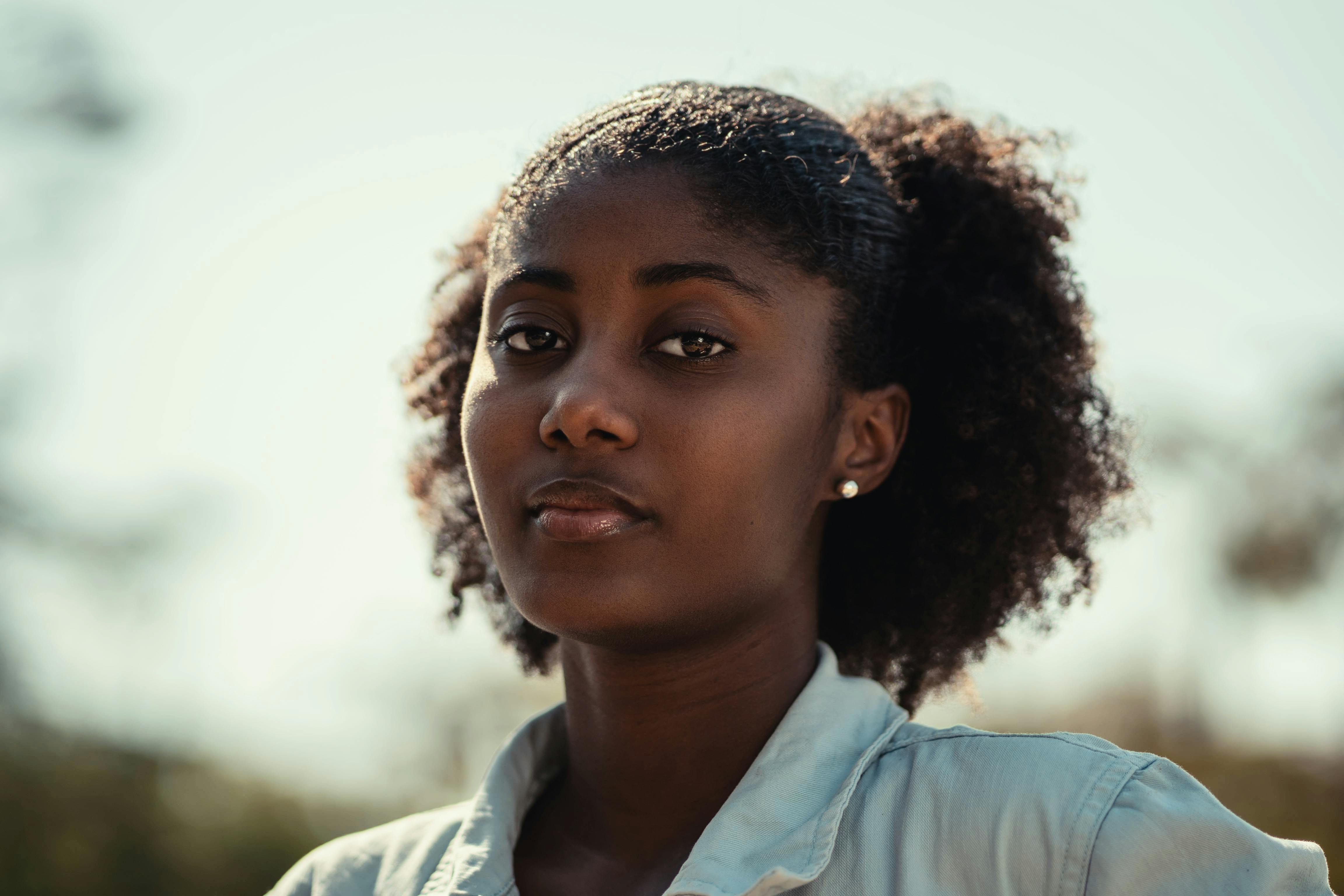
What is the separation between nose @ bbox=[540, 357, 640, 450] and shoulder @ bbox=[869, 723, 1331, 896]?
2.61 ft

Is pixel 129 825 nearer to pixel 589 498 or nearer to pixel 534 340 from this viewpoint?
pixel 534 340

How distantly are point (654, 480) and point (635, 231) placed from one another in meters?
0.51

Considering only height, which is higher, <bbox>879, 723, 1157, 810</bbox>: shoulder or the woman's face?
the woman's face

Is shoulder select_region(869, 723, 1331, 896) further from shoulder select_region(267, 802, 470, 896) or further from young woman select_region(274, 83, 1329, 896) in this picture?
shoulder select_region(267, 802, 470, 896)

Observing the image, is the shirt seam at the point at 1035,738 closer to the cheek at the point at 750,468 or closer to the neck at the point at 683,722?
the neck at the point at 683,722

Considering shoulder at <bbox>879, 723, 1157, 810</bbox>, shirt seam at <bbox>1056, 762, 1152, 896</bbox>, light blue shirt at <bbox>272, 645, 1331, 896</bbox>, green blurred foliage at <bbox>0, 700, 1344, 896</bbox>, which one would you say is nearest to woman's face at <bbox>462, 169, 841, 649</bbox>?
light blue shirt at <bbox>272, 645, 1331, 896</bbox>

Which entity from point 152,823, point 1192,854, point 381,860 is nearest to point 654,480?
point 1192,854

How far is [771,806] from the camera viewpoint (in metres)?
2.26

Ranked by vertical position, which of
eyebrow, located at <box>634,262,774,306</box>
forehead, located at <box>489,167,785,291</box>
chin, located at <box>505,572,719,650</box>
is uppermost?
forehead, located at <box>489,167,785,291</box>

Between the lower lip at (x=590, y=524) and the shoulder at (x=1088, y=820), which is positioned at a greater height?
the lower lip at (x=590, y=524)

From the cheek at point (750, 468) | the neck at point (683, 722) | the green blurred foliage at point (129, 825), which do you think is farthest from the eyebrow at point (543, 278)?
the green blurred foliage at point (129, 825)

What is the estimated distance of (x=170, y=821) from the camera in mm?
7562

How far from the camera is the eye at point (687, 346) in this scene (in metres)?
2.41

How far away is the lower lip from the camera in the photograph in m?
2.28
